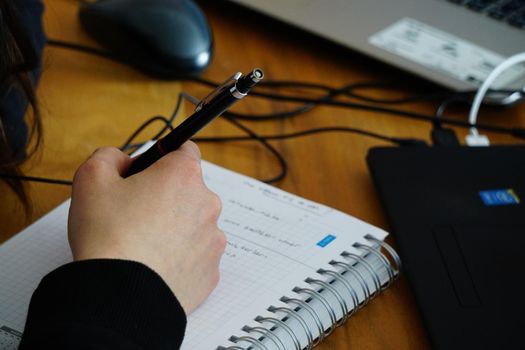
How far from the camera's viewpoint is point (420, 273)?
597 millimetres

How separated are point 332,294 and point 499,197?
0.22m

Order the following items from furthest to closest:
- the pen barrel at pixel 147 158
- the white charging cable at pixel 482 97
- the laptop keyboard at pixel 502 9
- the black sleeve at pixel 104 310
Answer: the laptop keyboard at pixel 502 9
the white charging cable at pixel 482 97
the pen barrel at pixel 147 158
the black sleeve at pixel 104 310

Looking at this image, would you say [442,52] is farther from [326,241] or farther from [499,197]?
[326,241]

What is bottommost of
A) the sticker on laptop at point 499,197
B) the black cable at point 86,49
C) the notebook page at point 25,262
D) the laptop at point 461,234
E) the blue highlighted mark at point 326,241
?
the notebook page at point 25,262

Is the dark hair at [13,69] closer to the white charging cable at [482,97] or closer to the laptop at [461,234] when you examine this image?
the laptop at [461,234]

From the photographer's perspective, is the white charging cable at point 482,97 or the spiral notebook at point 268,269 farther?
the white charging cable at point 482,97

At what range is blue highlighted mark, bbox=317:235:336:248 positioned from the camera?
0.60 meters

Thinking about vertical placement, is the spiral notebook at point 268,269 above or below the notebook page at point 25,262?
above

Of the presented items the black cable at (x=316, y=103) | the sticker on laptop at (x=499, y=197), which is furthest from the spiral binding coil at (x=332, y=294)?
the black cable at (x=316, y=103)

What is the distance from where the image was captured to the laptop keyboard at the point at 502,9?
920 millimetres

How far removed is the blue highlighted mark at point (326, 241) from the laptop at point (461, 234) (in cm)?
6

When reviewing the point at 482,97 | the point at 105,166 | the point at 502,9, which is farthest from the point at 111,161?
the point at 502,9

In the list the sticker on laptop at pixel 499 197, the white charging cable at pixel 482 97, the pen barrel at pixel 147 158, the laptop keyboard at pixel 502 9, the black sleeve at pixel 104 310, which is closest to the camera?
the black sleeve at pixel 104 310

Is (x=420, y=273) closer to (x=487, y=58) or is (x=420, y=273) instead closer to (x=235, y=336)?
(x=235, y=336)
